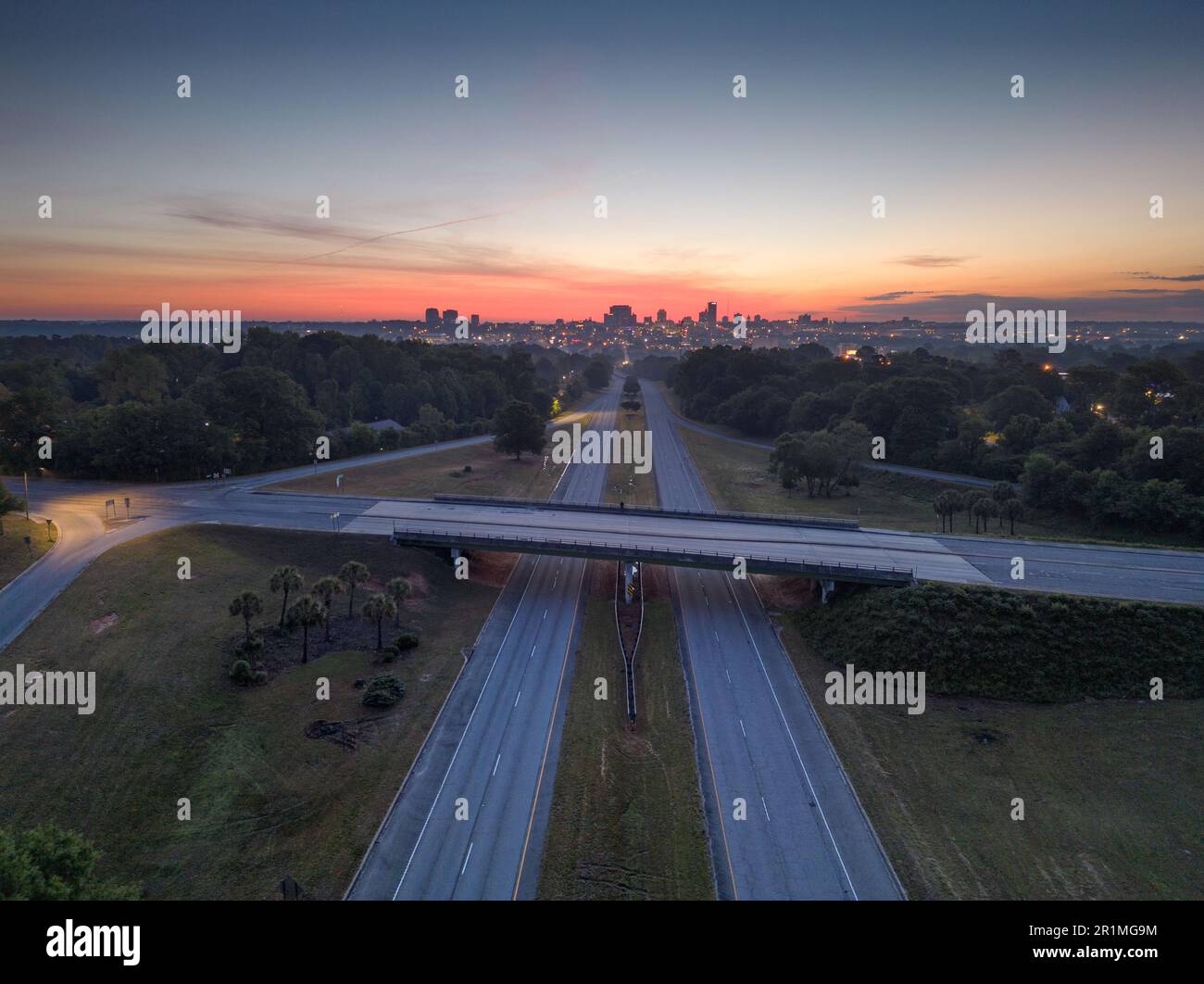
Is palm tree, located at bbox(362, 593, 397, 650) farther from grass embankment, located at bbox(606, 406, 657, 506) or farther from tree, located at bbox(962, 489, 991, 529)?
tree, located at bbox(962, 489, 991, 529)

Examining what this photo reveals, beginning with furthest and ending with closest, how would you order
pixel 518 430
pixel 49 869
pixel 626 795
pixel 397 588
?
pixel 518 430
pixel 397 588
pixel 626 795
pixel 49 869

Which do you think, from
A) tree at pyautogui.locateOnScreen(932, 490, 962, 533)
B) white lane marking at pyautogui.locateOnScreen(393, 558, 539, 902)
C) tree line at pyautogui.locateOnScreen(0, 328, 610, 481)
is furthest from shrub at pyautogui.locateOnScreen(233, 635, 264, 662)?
tree at pyautogui.locateOnScreen(932, 490, 962, 533)

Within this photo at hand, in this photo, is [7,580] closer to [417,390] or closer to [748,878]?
[748,878]

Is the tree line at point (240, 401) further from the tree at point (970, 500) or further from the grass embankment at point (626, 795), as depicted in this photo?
the tree at point (970, 500)

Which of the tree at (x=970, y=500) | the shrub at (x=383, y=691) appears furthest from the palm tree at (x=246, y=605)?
the tree at (x=970, y=500)

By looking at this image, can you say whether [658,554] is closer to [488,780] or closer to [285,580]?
[488,780]

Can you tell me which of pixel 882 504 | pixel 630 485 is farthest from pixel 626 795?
pixel 630 485

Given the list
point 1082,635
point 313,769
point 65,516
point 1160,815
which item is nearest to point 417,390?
point 65,516
